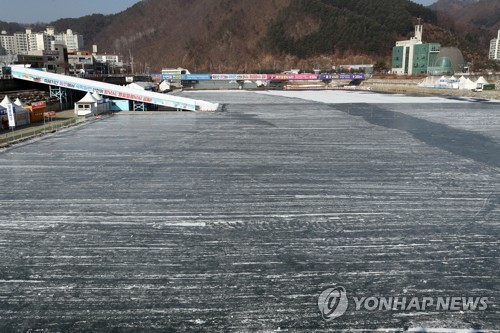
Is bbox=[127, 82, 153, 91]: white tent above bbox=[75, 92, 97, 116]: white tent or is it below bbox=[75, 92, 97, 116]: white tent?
above

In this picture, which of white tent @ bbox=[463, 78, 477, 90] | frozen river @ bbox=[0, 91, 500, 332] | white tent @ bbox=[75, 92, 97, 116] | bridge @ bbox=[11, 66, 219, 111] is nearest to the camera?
frozen river @ bbox=[0, 91, 500, 332]

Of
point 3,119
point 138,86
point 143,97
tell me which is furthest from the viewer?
point 138,86

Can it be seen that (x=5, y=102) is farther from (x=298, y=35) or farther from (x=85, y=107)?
(x=298, y=35)

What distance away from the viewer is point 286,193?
999cm

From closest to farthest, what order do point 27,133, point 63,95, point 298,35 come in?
point 27,133 → point 63,95 → point 298,35

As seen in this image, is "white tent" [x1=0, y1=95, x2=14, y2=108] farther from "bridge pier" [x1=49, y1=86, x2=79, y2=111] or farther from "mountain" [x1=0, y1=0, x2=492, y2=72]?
"mountain" [x1=0, y1=0, x2=492, y2=72]

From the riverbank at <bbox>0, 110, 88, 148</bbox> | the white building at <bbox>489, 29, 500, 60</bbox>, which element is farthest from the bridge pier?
the white building at <bbox>489, 29, 500, 60</bbox>

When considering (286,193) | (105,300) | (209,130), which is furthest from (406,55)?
(105,300)

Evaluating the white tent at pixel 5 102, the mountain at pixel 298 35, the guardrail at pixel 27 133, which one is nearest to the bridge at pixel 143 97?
the guardrail at pixel 27 133

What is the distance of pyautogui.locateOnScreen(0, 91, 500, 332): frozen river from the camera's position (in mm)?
5098

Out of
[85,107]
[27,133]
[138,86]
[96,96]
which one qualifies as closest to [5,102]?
[85,107]

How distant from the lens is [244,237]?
24.1 feet

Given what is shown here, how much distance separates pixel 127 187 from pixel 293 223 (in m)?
4.73

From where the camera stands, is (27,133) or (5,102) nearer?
(27,133)
